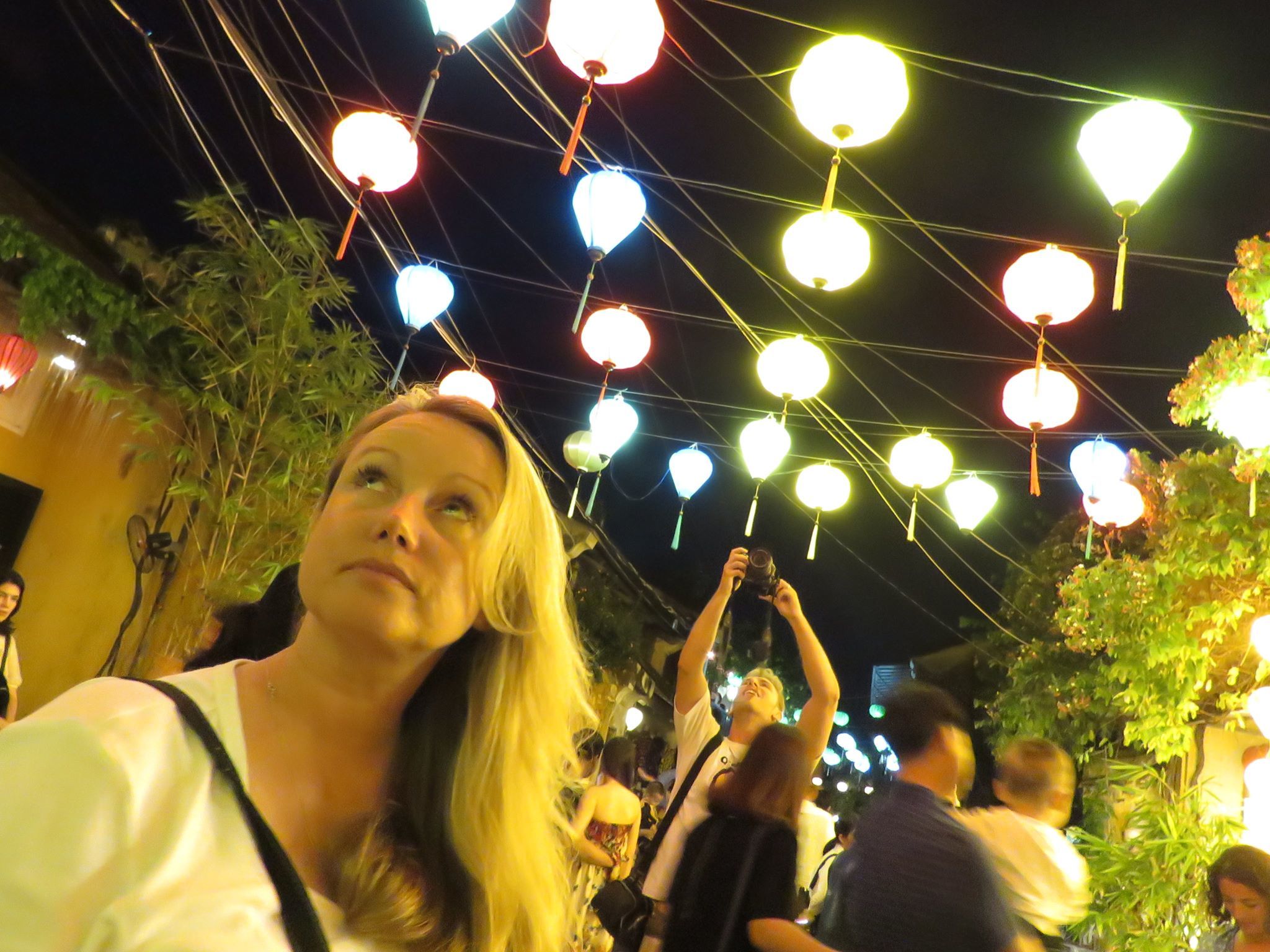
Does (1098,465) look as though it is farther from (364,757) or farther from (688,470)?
(364,757)

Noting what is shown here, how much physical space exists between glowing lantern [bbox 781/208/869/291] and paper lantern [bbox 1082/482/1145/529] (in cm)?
411

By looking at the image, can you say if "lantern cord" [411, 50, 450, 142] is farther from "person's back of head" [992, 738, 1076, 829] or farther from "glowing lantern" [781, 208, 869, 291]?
"person's back of head" [992, 738, 1076, 829]

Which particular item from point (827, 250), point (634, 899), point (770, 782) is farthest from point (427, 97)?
point (634, 899)

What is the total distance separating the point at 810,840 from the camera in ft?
17.9

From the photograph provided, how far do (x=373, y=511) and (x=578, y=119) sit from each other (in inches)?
152

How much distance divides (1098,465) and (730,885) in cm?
709

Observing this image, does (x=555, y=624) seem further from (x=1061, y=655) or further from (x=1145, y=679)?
(x=1061, y=655)

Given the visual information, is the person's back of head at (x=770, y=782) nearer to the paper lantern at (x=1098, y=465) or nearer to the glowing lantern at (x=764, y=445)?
the glowing lantern at (x=764, y=445)

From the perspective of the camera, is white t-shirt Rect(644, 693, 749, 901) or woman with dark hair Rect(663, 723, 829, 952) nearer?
woman with dark hair Rect(663, 723, 829, 952)

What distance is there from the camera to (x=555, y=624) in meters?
1.58

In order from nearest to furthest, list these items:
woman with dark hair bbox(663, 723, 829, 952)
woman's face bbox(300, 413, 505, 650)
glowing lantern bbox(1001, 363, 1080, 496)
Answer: woman's face bbox(300, 413, 505, 650)
woman with dark hair bbox(663, 723, 829, 952)
glowing lantern bbox(1001, 363, 1080, 496)

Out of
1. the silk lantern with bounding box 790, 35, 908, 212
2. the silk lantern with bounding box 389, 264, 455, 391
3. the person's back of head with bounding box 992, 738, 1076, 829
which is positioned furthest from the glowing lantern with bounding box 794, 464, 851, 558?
the person's back of head with bounding box 992, 738, 1076, 829

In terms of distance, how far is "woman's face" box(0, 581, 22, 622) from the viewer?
5.28 metres

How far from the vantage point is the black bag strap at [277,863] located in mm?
1077
